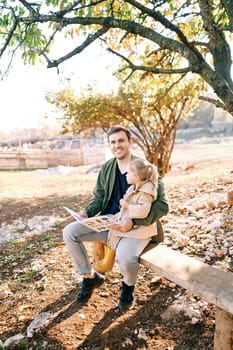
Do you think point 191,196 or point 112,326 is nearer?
point 112,326

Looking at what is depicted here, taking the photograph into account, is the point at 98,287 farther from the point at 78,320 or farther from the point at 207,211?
the point at 207,211

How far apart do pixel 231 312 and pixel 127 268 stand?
92cm

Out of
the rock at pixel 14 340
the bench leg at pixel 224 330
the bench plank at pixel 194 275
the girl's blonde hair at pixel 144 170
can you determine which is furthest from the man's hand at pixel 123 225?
the rock at pixel 14 340

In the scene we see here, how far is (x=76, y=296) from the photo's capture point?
311 cm

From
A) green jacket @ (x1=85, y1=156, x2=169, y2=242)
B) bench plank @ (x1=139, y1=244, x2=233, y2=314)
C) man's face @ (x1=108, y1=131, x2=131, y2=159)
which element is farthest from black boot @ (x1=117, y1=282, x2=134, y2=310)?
man's face @ (x1=108, y1=131, x2=131, y2=159)

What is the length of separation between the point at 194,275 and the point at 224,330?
0.37 m

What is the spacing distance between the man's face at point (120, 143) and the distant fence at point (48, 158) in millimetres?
17457

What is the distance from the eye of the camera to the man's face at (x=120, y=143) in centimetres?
295

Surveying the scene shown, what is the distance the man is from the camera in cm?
269

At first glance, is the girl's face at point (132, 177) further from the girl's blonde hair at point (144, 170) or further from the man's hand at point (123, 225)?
the man's hand at point (123, 225)

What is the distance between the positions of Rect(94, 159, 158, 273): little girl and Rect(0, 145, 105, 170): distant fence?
1770 cm

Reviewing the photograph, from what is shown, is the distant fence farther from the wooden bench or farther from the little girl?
the wooden bench

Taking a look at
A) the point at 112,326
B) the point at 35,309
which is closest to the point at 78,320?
the point at 112,326

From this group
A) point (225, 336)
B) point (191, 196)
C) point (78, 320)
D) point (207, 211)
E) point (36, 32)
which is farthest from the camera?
point (191, 196)
